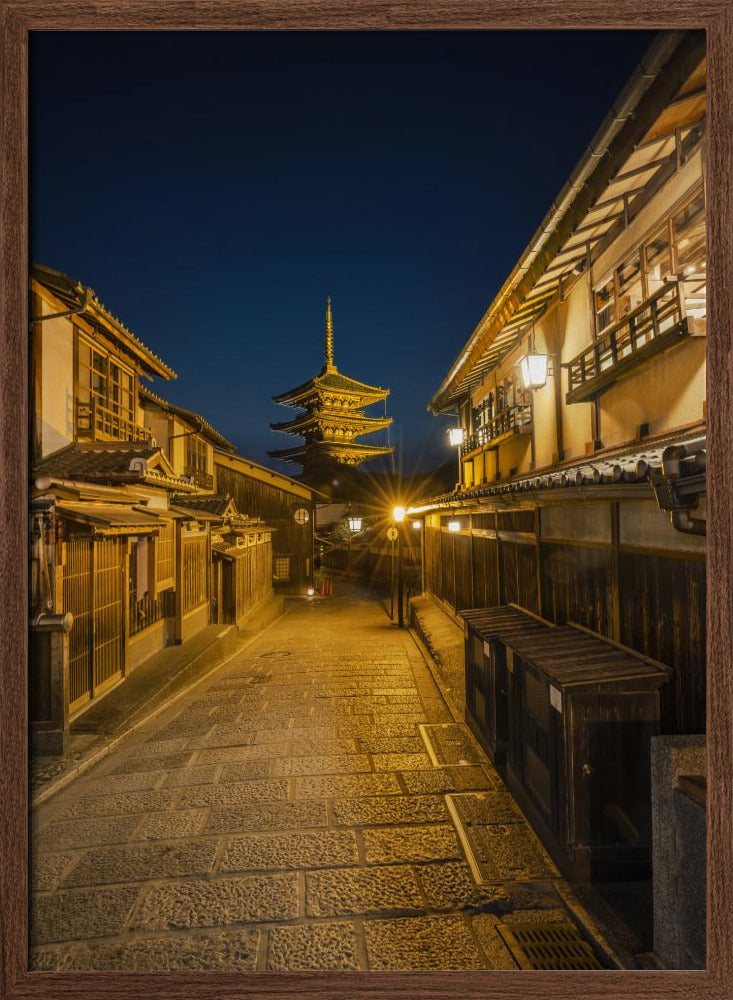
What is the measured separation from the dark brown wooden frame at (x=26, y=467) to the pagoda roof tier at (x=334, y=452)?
38736mm

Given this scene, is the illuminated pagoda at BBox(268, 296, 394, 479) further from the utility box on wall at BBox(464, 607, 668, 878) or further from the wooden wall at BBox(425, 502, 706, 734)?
the utility box on wall at BBox(464, 607, 668, 878)

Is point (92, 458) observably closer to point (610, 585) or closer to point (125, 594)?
point (125, 594)

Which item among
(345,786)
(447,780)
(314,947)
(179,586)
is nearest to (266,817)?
(345,786)

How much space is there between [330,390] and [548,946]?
128 ft

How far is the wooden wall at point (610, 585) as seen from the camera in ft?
13.7

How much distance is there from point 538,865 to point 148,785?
4.48 metres

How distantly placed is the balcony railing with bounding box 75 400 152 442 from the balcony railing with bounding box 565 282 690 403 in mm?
9709

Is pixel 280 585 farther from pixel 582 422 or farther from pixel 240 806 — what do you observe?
pixel 240 806

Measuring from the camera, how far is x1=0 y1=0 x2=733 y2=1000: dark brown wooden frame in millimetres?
2084

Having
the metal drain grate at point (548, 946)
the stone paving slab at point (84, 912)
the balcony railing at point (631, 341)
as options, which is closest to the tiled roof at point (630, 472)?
the balcony railing at point (631, 341)

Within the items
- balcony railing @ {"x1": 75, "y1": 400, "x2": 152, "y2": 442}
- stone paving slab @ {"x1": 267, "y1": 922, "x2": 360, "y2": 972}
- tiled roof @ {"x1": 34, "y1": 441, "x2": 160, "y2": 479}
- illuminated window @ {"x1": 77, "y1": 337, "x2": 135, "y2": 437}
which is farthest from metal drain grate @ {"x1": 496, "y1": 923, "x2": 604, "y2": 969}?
illuminated window @ {"x1": 77, "y1": 337, "x2": 135, "y2": 437}

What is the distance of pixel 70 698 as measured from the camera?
7977 mm

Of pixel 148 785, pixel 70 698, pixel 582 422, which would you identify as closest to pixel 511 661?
pixel 148 785

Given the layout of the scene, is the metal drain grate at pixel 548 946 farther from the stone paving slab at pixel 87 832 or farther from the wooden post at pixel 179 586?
the wooden post at pixel 179 586
